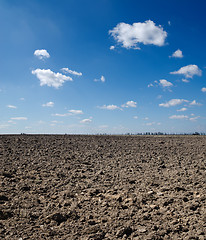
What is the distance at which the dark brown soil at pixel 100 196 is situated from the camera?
4.84 m

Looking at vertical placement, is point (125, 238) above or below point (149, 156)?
below

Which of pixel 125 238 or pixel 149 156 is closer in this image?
pixel 125 238

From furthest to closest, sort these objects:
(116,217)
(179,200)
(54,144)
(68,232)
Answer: (54,144)
(179,200)
(116,217)
(68,232)

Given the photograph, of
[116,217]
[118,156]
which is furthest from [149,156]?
[116,217]

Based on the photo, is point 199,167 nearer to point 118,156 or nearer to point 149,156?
point 149,156

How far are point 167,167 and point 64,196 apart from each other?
5.15 metres

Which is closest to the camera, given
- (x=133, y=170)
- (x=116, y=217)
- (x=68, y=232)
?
(x=68, y=232)

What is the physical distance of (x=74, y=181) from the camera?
8.20 metres

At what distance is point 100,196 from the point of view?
22.2 ft

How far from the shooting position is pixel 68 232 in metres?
4.87

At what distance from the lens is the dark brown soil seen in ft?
15.9

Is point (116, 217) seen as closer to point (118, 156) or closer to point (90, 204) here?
point (90, 204)

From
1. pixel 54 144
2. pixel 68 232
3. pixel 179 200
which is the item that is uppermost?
pixel 54 144

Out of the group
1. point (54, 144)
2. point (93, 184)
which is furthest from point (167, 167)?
point (54, 144)
